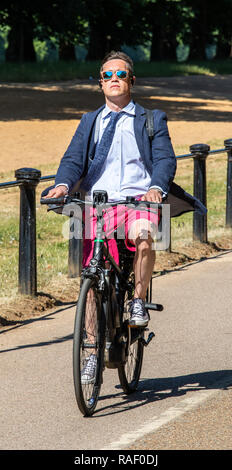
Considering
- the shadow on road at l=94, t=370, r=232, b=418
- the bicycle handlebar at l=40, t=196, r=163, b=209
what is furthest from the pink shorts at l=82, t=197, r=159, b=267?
the shadow on road at l=94, t=370, r=232, b=418

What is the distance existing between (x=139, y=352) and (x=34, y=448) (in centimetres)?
136

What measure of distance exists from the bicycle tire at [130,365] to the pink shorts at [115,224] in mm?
344

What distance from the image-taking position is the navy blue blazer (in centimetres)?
509

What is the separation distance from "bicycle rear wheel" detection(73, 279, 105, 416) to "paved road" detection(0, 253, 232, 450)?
0.44 ft

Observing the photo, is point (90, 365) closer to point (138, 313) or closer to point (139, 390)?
point (138, 313)

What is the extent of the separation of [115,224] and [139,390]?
1.17m

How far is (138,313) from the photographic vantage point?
16.8ft

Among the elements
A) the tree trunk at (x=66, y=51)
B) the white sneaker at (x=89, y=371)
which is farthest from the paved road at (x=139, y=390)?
the tree trunk at (x=66, y=51)

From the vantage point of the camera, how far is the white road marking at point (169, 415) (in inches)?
176

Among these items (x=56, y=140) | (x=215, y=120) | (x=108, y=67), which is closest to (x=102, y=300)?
(x=108, y=67)

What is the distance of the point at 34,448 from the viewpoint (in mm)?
4371

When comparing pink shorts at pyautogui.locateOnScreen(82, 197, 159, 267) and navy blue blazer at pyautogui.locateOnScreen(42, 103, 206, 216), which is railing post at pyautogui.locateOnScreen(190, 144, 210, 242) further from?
pink shorts at pyautogui.locateOnScreen(82, 197, 159, 267)

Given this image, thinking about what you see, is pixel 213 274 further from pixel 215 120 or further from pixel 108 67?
pixel 215 120

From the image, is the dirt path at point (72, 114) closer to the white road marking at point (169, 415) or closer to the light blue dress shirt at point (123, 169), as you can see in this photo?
the white road marking at point (169, 415)
